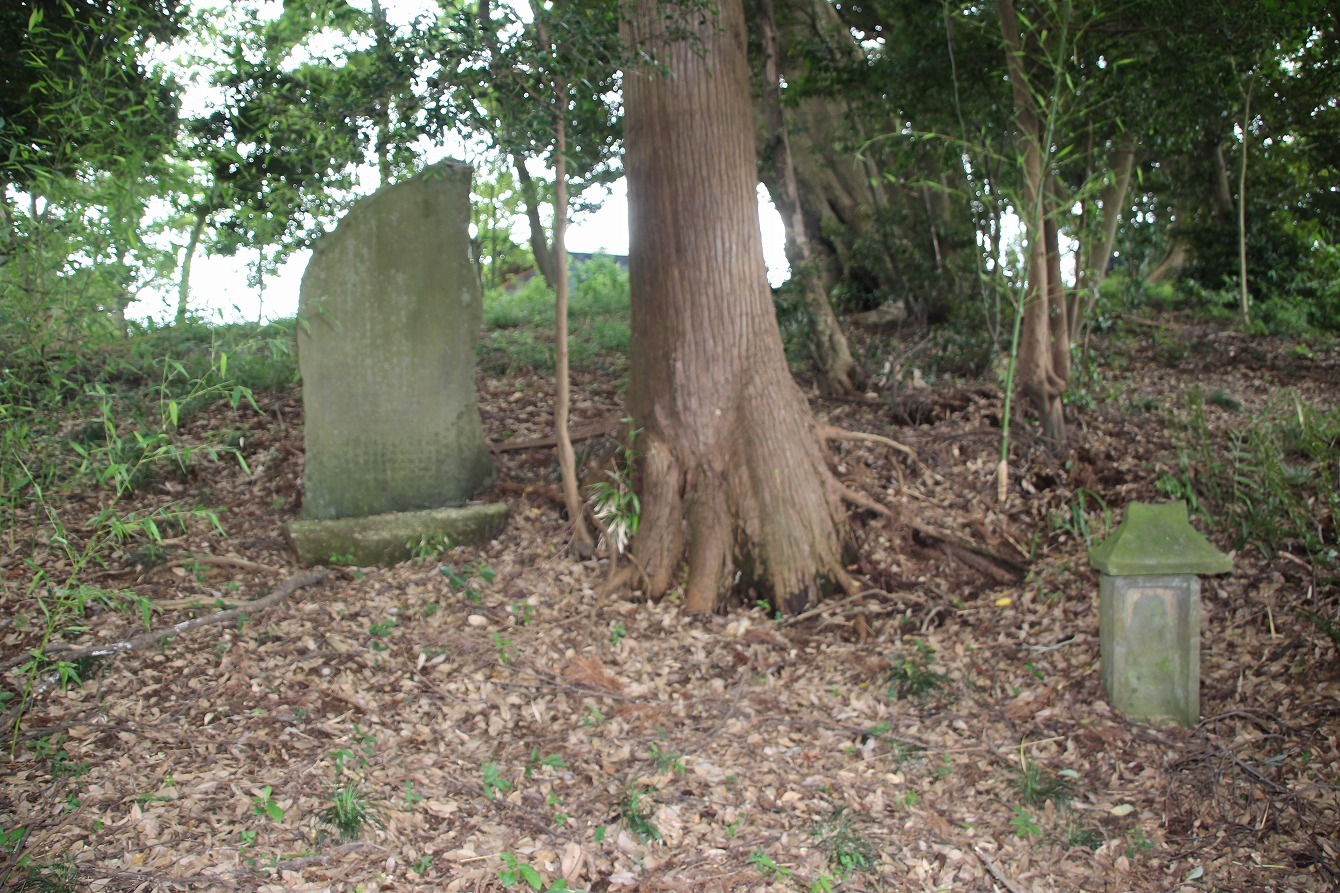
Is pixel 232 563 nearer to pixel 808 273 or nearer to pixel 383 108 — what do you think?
pixel 383 108

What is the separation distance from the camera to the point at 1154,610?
4.22m

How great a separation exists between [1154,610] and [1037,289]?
2.73 meters

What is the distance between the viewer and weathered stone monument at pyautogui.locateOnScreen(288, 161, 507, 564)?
555cm

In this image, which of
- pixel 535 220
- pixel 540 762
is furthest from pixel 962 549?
pixel 535 220

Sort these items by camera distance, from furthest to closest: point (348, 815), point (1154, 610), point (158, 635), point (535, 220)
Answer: point (535, 220), point (158, 635), point (1154, 610), point (348, 815)

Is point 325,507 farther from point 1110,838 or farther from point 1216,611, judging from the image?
point 1216,611

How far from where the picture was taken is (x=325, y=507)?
5.62m

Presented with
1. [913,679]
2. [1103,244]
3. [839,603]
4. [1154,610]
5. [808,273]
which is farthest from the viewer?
[1103,244]

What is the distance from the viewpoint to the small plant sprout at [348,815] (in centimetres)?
329

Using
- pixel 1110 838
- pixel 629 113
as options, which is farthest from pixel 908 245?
pixel 1110 838

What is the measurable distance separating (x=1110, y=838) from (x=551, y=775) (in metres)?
2.09

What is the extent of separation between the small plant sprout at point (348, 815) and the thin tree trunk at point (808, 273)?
5.16m

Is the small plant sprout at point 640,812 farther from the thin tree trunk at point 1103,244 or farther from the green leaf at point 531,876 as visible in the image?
the thin tree trunk at point 1103,244

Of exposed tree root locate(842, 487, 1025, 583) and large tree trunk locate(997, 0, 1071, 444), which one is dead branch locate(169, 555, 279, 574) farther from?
large tree trunk locate(997, 0, 1071, 444)
